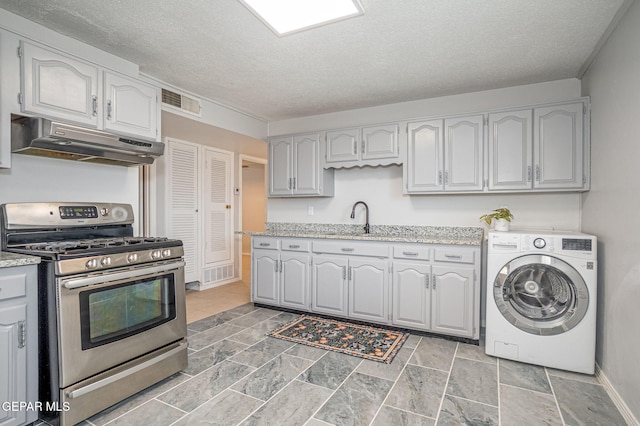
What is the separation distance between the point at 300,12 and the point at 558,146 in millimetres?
2370

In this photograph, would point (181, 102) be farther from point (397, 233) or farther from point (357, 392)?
point (357, 392)

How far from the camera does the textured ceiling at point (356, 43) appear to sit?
6.86 ft

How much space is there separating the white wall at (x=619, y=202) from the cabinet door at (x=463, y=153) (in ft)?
2.77

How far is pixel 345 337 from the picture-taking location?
3072mm

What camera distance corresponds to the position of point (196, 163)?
15.6 ft

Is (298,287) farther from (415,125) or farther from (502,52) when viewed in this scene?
(502,52)

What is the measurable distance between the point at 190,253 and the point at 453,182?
347 centimetres

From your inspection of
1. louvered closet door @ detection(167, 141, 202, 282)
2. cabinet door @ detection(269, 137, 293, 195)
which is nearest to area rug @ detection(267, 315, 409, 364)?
cabinet door @ detection(269, 137, 293, 195)

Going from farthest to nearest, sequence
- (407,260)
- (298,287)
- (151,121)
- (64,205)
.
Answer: (298,287), (407,260), (151,121), (64,205)

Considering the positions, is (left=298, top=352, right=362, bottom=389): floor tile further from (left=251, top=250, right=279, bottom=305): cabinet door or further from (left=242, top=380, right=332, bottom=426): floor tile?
(left=251, top=250, right=279, bottom=305): cabinet door

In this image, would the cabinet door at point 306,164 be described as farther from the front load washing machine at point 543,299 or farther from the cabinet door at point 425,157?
the front load washing machine at point 543,299

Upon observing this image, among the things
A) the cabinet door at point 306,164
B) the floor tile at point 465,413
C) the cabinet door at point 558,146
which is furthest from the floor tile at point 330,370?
the cabinet door at point 558,146

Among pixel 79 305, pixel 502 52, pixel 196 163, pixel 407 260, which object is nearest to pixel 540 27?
pixel 502 52

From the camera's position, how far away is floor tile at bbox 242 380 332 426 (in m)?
1.86
